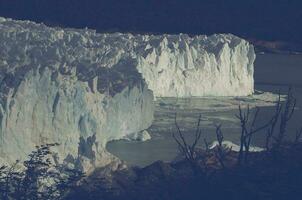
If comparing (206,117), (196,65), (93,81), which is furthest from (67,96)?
(196,65)

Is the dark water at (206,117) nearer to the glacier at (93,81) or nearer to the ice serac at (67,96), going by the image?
the glacier at (93,81)

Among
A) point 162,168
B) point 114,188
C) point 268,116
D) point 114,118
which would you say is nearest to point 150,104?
point 114,118

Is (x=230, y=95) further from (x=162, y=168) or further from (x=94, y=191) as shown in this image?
(x=94, y=191)

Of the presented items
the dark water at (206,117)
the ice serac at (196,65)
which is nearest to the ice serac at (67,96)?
the dark water at (206,117)

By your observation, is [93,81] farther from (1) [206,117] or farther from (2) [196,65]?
(2) [196,65]

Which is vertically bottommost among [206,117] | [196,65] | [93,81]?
[206,117]

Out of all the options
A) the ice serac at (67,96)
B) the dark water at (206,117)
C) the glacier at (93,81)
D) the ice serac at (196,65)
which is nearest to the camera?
the ice serac at (67,96)
